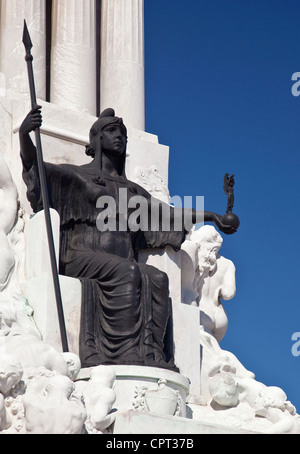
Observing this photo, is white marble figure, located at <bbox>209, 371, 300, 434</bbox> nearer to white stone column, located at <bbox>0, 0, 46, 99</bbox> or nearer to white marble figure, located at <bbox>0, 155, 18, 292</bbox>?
white marble figure, located at <bbox>0, 155, 18, 292</bbox>

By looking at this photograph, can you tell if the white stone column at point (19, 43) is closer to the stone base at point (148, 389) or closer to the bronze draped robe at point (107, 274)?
the bronze draped robe at point (107, 274)

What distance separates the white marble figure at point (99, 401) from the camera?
13328 millimetres

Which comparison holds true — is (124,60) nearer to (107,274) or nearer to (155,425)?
(107,274)

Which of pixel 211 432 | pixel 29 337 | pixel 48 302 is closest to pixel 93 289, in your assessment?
pixel 48 302

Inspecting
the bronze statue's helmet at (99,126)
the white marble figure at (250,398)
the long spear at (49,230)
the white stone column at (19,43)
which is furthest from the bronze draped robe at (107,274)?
the white stone column at (19,43)

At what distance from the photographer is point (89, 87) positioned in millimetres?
20406

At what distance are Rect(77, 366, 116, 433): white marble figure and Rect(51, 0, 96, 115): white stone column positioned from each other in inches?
275

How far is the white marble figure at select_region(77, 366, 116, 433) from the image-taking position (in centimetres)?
1333

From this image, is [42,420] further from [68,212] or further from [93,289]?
[68,212]

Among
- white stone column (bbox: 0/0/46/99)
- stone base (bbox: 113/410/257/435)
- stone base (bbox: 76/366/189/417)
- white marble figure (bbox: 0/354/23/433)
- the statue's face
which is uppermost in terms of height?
white stone column (bbox: 0/0/46/99)

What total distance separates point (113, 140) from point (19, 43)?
346cm

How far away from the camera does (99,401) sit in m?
13.5

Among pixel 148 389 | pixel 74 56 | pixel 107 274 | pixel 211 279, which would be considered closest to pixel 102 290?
pixel 107 274

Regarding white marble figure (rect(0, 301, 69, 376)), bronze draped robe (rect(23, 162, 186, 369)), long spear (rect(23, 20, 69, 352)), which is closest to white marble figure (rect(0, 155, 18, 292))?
bronze draped robe (rect(23, 162, 186, 369))
